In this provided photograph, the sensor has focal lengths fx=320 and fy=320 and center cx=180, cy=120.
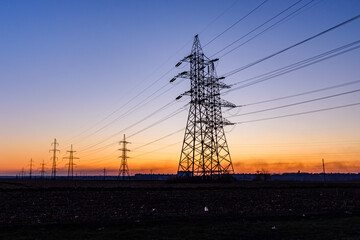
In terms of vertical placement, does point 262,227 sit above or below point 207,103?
below

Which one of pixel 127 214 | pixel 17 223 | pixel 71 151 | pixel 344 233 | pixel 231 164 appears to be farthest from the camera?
pixel 71 151

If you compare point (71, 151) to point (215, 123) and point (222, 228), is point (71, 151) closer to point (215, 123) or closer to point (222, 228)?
point (215, 123)

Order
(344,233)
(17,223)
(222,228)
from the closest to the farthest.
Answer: (344,233), (222,228), (17,223)

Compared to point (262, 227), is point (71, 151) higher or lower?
higher

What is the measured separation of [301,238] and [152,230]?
5518mm

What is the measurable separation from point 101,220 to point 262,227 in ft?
23.7

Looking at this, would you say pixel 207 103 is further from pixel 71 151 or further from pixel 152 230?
pixel 71 151

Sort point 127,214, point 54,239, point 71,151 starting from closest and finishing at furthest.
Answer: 1. point 54,239
2. point 127,214
3. point 71,151

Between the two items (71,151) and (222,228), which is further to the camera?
(71,151)

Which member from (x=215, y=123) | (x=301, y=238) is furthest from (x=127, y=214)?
(x=215, y=123)

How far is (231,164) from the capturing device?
64062 millimetres

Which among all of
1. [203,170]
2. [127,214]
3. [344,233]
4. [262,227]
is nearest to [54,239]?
[127,214]

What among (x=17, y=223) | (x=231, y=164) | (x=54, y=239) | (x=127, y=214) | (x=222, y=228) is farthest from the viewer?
(x=231, y=164)

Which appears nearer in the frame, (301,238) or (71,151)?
(301,238)
